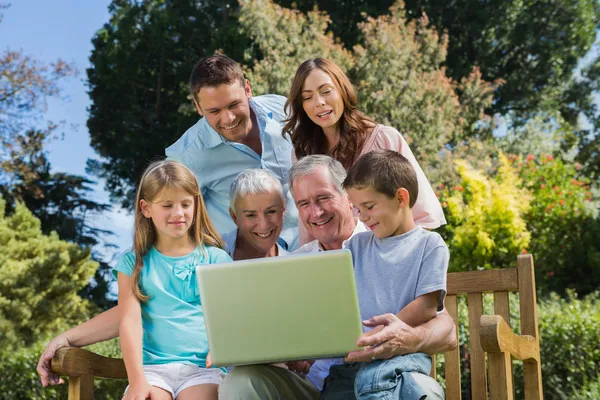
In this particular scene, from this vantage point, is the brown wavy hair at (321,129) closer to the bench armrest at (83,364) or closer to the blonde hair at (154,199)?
the blonde hair at (154,199)

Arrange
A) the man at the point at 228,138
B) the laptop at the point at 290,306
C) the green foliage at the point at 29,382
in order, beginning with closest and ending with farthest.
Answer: the laptop at the point at 290,306 → the man at the point at 228,138 → the green foliage at the point at 29,382

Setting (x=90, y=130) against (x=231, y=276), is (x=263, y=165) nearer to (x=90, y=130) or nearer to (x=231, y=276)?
(x=231, y=276)

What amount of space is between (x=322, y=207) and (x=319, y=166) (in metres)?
0.15

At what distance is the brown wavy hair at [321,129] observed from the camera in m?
3.13

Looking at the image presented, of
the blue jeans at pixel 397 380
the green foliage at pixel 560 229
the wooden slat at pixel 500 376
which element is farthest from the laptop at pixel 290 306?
the green foliage at pixel 560 229

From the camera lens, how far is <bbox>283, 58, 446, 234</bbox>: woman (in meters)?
3.04

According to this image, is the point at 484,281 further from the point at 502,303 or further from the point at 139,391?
the point at 139,391

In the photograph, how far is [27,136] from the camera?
1259 centimetres

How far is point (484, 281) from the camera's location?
285cm

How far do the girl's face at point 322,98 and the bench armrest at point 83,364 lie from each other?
123 cm

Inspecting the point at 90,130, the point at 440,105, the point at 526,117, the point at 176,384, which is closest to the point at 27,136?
the point at 90,130

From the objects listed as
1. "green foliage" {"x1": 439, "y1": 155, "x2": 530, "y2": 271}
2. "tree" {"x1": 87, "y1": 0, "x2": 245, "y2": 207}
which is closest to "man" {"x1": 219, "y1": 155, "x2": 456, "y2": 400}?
"green foliage" {"x1": 439, "y1": 155, "x2": 530, "y2": 271}

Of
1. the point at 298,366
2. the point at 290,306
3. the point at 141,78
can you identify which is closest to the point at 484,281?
the point at 298,366

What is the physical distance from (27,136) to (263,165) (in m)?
10.1
